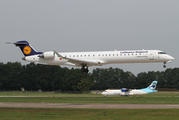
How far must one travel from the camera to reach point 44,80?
96312 mm

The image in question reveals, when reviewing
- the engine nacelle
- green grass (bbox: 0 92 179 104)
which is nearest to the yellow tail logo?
the engine nacelle

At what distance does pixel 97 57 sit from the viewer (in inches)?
1462

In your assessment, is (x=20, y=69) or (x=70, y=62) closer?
(x=70, y=62)

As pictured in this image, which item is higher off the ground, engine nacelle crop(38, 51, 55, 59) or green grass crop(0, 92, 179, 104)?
engine nacelle crop(38, 51, 55, 59)

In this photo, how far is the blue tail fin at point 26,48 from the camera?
40875 millimetres

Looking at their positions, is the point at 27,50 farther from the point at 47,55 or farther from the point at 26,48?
the point at 47,55

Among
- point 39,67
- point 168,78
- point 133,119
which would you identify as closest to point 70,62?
point 133,119

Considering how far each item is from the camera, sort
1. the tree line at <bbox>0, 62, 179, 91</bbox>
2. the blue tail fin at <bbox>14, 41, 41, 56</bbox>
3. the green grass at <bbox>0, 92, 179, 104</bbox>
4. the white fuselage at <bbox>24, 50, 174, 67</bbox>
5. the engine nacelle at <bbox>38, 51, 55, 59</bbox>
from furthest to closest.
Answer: the tree line at <bbox>0, 62, 179, 91</bbox> < the blue tail fin at <bbox>14, 41, 41, 56</bbox> < the engine nacelle at <bbox>38, 51, 55, 59</bbox> < the white fuselage at <bbox>24, 50, 174, 67</bbox> < the green grass at <bbox>0, 92, 179, 104</bbox>

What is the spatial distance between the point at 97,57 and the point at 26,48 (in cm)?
1191

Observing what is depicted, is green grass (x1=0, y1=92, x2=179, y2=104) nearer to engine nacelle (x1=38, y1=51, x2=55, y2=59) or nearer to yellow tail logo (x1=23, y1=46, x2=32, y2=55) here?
engine nacelle (x1=38, y1=51, x2=55, y2=59)

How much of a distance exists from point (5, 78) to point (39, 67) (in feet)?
47.9

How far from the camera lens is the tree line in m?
92.1

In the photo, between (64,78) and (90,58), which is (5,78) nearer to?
(64,78)

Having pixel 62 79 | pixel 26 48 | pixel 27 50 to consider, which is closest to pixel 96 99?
pixel 27 50
